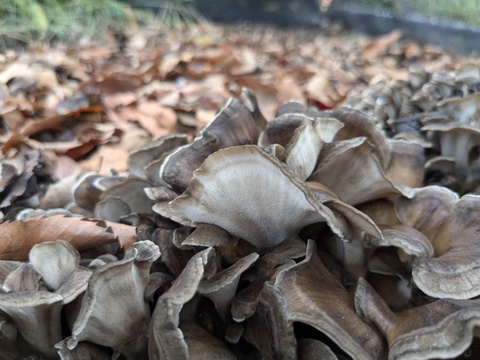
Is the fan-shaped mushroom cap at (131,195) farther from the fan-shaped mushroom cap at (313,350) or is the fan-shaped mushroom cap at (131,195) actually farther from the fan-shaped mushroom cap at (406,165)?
the fan-shaped mushroom cap at (406,165)

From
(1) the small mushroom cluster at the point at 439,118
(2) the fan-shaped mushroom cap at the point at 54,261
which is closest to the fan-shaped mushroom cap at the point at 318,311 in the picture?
(2) the fan-shaped mushroom cap at the point at 54,261

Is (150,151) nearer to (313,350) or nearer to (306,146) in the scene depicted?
(306,146)

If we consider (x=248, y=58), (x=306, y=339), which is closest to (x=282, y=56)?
(x=248, y=58)

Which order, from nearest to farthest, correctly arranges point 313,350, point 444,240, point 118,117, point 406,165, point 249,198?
point 313,350
point 249,198
point 444,240
point 406,165
point 118,117

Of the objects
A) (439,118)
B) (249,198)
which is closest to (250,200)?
(249,198)

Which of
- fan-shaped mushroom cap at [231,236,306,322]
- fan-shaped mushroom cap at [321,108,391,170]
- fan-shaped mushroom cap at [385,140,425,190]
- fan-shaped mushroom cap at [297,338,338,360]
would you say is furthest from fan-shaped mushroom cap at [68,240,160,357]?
fan-shaped mushroom cap at [385,140,425,190]

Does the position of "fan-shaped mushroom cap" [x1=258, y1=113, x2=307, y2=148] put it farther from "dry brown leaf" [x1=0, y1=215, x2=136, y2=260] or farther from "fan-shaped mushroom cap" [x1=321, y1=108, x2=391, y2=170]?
"dry brown leaf" [x1=0, y1=215, x2=136, y2=260]

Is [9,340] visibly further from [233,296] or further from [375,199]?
[375,199]
